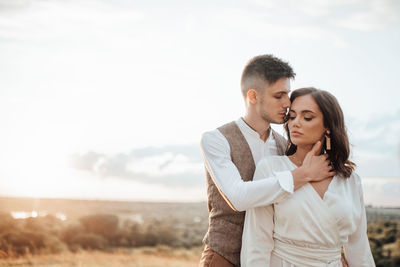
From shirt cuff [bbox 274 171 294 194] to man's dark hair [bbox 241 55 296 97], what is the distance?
0.85 meters

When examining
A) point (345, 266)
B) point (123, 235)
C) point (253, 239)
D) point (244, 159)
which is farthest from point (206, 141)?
point (123, 235)

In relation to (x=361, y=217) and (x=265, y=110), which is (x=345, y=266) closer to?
(x=361, y=217)

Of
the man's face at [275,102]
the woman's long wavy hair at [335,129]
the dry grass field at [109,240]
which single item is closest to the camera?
the woman's long wavy hair at [335,129]

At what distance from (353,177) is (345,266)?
632 mm

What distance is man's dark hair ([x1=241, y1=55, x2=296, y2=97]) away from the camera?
3303 mm

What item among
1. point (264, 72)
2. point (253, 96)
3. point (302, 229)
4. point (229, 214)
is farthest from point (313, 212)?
point (264, 72)

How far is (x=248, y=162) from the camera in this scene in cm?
313

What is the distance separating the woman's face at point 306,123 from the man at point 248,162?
97mm

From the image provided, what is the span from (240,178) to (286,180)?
34 cm

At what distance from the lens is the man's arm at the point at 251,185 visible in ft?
8.68

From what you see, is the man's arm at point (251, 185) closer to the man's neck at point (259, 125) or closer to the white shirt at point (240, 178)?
the white shirt at point (240, 178)

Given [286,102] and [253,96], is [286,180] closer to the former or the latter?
[286,102]

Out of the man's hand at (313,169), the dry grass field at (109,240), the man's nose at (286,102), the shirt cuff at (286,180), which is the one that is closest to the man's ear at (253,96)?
the man's nose at (286,102)

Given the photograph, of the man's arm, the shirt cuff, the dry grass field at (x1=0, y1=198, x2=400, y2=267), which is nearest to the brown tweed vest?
the man's arm
